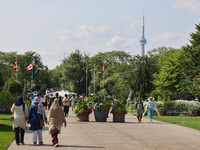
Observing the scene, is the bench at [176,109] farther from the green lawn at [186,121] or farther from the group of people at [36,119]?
the group of people at [36,119]

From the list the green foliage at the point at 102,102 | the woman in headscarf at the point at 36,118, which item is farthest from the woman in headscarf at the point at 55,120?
the green foliage at the point at 102,102

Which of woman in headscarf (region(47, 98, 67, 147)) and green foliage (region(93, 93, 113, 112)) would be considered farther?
green foliage (region(93, 93, 113, 112))

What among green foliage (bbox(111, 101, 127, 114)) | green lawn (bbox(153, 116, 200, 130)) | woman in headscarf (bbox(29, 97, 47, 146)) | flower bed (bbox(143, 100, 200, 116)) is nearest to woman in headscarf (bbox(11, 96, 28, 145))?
woman in headscarf (bbox(29, 97, 47, 146))

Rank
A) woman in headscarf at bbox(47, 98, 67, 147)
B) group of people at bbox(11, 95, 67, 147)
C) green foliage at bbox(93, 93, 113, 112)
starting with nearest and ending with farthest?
woman in headscarf at bbox(47, 98, 67, 147), group of people at bbox(11, 95, 67, 147), green foliage at bbox(93, 93, 113, 112)

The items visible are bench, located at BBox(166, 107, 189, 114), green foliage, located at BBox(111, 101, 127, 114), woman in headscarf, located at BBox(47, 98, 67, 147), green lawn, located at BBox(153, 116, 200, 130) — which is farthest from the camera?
bench, located at BBox(166, 107, 189, 114)

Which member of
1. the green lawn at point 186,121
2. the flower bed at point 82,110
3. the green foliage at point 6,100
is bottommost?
the green lawn at point 186,121

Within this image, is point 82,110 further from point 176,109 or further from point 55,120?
point 176,109

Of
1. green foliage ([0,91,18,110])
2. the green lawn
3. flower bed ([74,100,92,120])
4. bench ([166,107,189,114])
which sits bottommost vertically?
the green lawn

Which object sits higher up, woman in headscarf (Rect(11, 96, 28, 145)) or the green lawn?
woman in headscarf (Rect(11, 96, 28, 145))

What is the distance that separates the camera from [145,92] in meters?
41.3

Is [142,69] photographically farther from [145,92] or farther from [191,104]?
[191,104]

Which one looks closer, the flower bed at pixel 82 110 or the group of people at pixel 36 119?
the group of people at pixel 36 119

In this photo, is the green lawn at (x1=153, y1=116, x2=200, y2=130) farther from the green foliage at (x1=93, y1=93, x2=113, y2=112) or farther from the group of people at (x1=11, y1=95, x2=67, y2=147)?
the group of people at (x1=11, y1=95, x2=67, y2=147)

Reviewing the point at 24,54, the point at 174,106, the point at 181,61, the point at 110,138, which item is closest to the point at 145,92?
the point at 181,61
